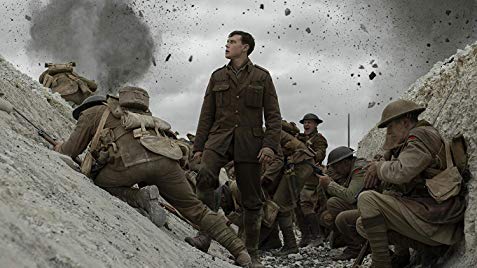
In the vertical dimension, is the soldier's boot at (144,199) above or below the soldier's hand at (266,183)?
below

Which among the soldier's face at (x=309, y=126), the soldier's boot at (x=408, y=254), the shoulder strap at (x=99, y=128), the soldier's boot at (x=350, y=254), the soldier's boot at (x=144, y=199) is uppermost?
the soldier's face at (x=309, y=126)

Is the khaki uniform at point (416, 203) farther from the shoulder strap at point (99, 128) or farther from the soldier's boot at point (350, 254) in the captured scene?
the shoulder strap at point (99, 128)

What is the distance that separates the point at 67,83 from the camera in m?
13.4

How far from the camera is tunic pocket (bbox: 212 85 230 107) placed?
20.5 feet

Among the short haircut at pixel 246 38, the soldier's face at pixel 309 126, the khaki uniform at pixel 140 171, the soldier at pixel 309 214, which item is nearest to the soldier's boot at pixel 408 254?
the khaki uniform at pixel 140 171

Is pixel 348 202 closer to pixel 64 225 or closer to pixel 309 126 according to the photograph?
pixel 309 126

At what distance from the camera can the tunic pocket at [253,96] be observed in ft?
20.3

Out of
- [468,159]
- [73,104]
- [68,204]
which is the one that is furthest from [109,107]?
[73,104]

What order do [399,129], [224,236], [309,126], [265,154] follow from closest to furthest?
[399,129] → [224,236] → [265,154] → [309,126]

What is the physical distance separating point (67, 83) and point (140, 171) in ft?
27.4

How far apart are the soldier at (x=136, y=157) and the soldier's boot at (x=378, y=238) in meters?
1.19

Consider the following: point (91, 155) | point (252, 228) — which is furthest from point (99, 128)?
point (252, 228)

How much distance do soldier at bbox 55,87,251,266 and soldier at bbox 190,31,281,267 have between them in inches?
11.0

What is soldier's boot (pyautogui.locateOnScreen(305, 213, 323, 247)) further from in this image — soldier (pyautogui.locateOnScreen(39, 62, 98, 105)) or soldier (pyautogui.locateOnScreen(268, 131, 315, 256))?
soldier (pyautogui.locateOnScreen(39, 62, 98, 105))
